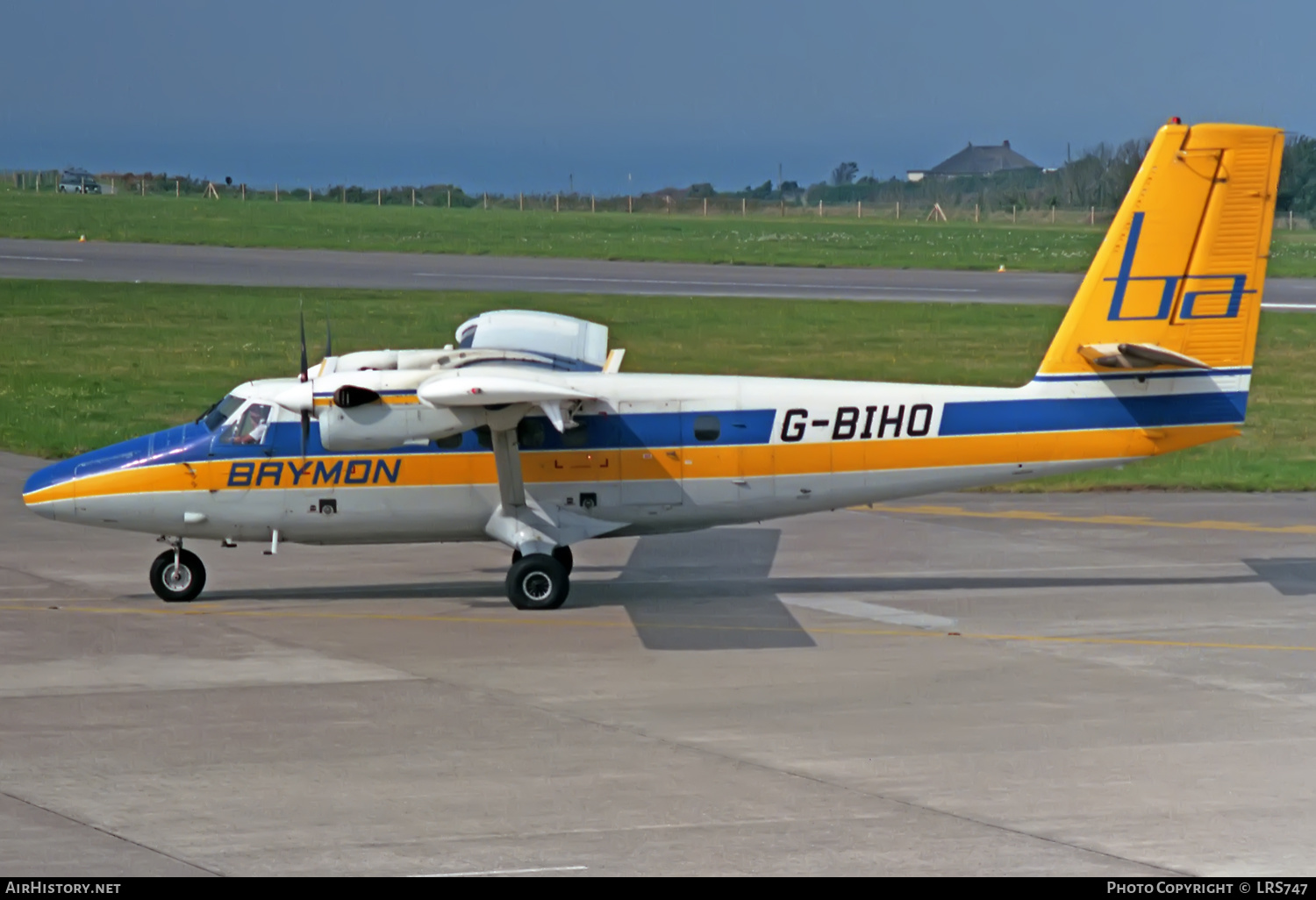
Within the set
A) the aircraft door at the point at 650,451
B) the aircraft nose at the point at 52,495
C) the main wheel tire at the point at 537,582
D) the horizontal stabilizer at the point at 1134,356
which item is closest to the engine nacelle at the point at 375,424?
the main wheel tire at the point at 537,582

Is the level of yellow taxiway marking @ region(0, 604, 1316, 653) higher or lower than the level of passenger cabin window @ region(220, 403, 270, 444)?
lower

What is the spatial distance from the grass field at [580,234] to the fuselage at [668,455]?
54.9 m

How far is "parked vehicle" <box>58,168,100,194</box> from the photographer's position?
424 ft

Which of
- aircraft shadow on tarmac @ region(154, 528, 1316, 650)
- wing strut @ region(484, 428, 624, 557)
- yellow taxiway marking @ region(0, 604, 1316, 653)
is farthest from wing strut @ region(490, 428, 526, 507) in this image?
yellow taxiway marking @ region(0, 604, 1316, 653)

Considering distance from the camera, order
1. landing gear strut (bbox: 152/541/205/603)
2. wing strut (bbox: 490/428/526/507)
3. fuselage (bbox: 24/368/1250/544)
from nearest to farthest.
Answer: wing strut (bbox: 490/428/526/507)
fuselage (bbox: 24/368/1250/544)
landing gear strut (bbox: 152/541/205/603)

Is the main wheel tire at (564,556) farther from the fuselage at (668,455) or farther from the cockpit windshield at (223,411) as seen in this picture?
the cockpit windshield at (223,411)

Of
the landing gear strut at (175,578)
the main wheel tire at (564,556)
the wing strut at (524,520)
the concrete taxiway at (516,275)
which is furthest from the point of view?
the concrete taxiway at (516,275)

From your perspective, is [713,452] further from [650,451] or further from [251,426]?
[251,426]

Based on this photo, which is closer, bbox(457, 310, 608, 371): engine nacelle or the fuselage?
the fuselage

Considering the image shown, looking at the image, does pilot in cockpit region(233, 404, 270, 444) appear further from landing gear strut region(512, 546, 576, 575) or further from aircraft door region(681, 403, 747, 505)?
aircraft door region(681, 403, 747, 505)

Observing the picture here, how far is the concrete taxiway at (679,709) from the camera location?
11.4 metres

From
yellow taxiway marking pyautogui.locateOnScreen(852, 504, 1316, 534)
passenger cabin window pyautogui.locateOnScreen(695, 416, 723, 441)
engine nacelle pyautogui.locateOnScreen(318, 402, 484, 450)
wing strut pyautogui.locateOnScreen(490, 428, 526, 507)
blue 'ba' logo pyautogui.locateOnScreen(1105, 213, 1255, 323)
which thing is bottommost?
yellow taxiway marking pyautogui.locateOnScreen(852, 504, 1316, 534)

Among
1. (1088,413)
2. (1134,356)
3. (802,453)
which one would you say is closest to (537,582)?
(802,453)

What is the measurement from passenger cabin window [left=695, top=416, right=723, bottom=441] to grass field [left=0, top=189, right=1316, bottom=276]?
55.0 metres
